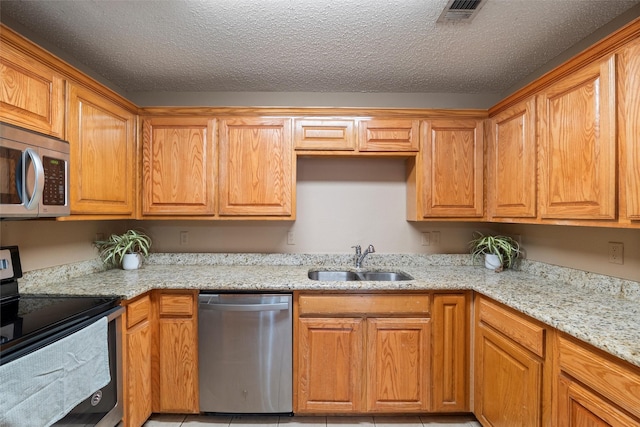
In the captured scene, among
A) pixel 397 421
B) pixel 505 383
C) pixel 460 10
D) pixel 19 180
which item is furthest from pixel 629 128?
pixel 19 180

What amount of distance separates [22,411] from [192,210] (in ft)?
4.41

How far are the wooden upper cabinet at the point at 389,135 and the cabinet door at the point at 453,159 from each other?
0.28 feet

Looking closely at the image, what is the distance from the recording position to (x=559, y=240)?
1.95 metres

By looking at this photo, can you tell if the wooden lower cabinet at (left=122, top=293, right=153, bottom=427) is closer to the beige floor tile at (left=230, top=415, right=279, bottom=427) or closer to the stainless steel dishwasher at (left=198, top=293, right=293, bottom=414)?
the stainless steel dishwasher at (left=198, top=293, right=293, bottom=414)

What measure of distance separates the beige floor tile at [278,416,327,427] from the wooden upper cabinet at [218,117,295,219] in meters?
1.35

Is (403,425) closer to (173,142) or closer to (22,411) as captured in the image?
(22,411)

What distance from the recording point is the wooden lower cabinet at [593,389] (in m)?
0.96

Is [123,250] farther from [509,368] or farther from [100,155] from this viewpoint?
[509,368]

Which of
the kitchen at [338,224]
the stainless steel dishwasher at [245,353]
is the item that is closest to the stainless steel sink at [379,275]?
the kitchen at [338,224]

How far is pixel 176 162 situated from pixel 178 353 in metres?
1.27

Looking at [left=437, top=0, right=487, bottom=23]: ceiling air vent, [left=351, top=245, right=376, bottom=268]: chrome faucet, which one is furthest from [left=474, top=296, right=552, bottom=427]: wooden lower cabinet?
[left=437, top=0, right=487, bottom=23]: ceiling air vent

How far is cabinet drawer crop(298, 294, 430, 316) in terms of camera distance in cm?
188

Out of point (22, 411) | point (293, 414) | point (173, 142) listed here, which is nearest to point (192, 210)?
point (173, 142)

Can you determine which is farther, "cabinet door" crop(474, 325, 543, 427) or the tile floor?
the tile floor
